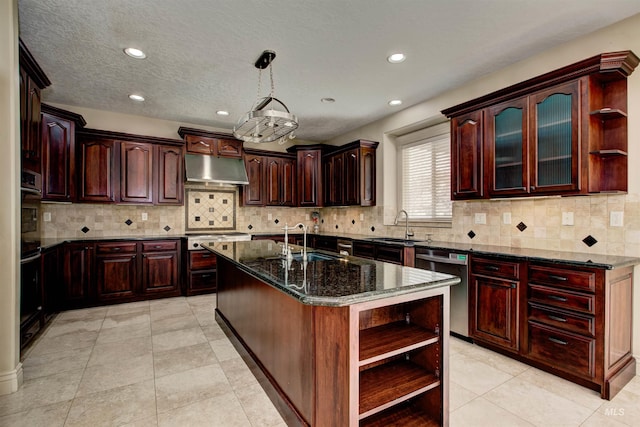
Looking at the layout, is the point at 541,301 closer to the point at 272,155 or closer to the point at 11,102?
the point at 11,102

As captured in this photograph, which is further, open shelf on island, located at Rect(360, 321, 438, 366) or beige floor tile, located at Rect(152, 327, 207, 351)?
beige floor tile, located at Rect(152, 327, 207, 351)

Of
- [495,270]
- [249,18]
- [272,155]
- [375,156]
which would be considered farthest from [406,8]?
[272,155]

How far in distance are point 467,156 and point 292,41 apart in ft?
6.87

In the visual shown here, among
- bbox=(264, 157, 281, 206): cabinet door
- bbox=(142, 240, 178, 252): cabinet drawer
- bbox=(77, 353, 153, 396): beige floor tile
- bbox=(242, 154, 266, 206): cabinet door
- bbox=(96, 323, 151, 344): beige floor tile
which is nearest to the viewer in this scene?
bbox=(77, 353, 153, 396): beige floor tile

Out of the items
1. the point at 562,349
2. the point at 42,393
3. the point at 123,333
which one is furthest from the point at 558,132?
the point at 123,333

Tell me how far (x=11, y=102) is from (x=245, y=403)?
8.68 ft

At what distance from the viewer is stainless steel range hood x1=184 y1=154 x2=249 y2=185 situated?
493 centimetres

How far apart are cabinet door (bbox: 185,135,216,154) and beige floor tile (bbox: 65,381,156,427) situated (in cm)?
362

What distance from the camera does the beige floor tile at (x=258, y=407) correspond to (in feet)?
6.37

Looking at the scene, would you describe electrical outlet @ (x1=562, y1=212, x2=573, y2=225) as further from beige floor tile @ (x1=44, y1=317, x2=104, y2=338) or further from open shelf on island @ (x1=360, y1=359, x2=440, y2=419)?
beige floor tile @ (x1=44, y1=317, x2=104, y2=338)

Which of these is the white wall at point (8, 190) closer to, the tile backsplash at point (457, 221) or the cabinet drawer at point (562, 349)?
the tile backsplash at point (457, 221)

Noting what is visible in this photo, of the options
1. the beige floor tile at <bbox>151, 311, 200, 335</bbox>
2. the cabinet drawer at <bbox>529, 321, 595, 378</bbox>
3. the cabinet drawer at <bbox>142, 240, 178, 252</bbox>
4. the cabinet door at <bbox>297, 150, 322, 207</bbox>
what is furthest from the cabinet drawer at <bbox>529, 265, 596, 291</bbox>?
the cabinet drawer at <bbox>142, 240, 178, 252</bbox>

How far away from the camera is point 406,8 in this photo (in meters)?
2.36

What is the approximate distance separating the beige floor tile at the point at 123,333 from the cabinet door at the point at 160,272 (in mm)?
1083
